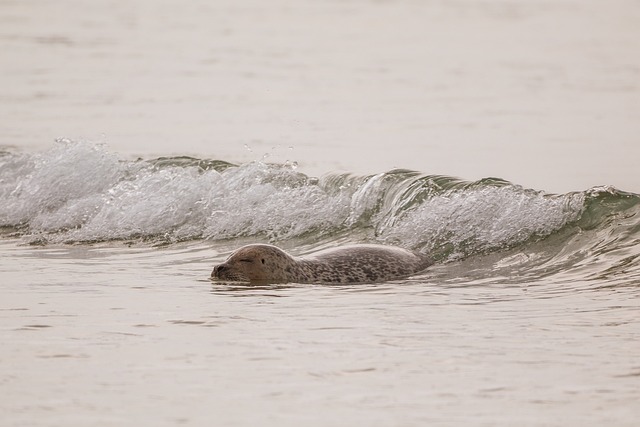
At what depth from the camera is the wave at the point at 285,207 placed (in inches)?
607

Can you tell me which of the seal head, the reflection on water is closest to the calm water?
the reflection on water

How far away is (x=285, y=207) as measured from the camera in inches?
679

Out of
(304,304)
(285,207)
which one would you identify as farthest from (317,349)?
(285,207)

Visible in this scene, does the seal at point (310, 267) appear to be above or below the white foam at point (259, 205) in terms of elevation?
below

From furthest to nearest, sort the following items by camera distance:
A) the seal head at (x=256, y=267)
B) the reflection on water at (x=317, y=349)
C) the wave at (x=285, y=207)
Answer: the wave at (x=285, y=207) < the seal head at (x=256, y=267) < the reflection on water at (x=317, y=349)

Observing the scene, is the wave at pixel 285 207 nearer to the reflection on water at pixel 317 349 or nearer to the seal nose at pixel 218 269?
the reflection on water at pixel 317 349

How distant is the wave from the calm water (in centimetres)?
4

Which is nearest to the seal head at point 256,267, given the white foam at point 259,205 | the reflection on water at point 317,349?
the reflection on water at point 317,349

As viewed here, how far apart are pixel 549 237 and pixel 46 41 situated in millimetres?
25471

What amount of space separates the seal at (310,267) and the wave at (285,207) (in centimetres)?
122

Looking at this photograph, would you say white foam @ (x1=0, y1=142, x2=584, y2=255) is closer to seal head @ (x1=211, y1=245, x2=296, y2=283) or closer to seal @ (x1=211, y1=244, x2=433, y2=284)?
seal @ (x1=211, y1=244, x2=433, y2=284)

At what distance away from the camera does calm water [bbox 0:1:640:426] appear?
948 centimetres

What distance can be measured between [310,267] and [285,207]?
365cm

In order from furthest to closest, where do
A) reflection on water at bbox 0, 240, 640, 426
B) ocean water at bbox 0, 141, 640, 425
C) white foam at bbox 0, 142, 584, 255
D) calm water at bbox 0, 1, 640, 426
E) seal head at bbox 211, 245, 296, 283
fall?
white foam at bbox 0, 142, 584, 255
seal head at bbox 211, 245, 296, 283
calm water at bbox 0, 1, 640, 426
ocean water at bbox 0, 141, 640, 425
reflection on water at bbox 0, 240, 640, 426
